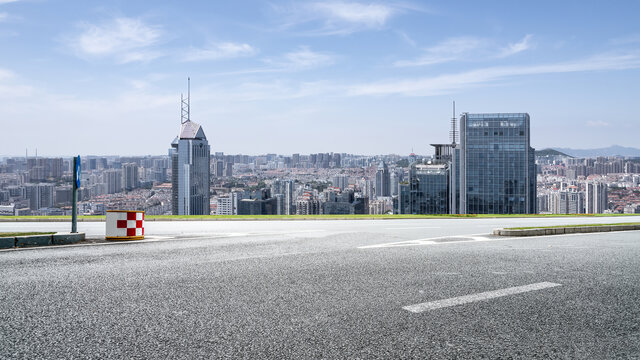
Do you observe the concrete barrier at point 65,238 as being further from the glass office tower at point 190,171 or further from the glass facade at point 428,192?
the glass facade at point 428,192

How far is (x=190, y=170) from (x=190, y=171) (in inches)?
22.2

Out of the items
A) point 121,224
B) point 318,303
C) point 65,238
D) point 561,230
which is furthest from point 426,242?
point 65,238

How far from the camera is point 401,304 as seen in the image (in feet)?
18.1

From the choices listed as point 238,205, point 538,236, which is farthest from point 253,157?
point 538,236

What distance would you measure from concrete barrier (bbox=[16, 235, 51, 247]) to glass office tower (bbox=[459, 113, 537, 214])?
96.1m

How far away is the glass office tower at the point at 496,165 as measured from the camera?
324ft

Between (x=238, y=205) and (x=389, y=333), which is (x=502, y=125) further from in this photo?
(x=389, y=333)

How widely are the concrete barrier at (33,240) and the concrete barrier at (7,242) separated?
0.29 ft

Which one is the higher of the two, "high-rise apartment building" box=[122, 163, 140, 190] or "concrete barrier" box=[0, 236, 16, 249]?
"high-rise apartment building" box=[122, 163, 140, 190]

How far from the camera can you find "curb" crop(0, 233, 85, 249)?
34.5 feet

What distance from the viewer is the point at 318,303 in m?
5.52

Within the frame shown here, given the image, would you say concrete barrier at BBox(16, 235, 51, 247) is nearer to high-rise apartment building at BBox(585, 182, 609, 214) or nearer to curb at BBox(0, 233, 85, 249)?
curb at BBox(0, 233, 85, 249)

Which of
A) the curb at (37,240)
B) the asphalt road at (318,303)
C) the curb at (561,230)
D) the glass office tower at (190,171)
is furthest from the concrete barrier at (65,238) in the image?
the glass office tower at (190,171)

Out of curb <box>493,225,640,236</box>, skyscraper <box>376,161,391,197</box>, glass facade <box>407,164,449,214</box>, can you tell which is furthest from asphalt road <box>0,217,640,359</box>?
skyscraper <box>376,161,391,197</box>
